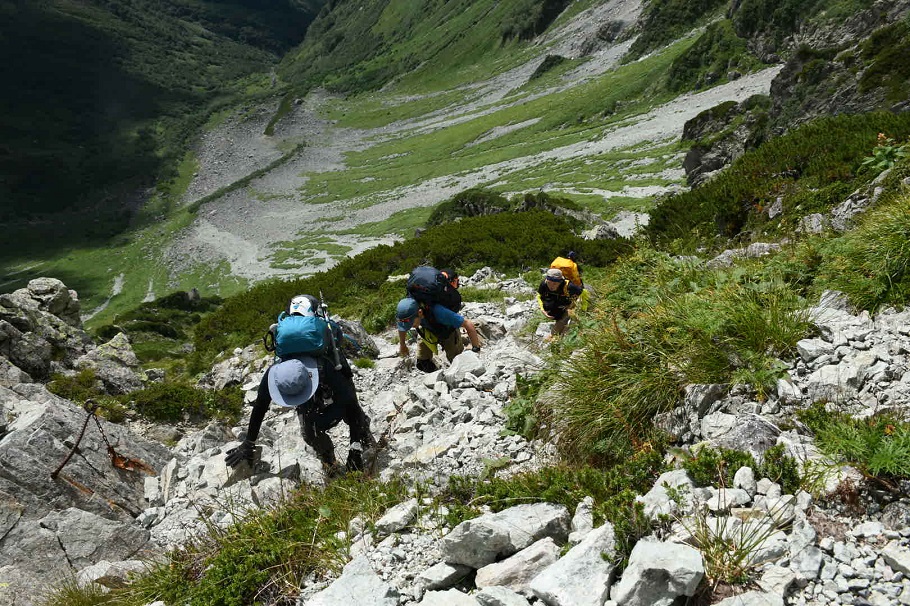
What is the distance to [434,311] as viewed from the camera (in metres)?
9.16

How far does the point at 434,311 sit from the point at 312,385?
11.1 ft

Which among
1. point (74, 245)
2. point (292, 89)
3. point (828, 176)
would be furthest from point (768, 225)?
point (292, 89)

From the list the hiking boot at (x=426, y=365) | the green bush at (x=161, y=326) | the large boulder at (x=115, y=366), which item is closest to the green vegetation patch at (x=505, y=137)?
the green bush at (x=161, y=326)

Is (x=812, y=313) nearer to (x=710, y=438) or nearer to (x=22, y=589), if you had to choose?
(x=710, y=438)

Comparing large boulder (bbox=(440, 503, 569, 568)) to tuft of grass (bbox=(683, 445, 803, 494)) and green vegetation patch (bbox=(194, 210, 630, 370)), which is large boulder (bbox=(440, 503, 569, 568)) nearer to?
tuft of grass (bbox=(683, 445, 803, 494))

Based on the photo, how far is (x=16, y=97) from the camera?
17412 cm

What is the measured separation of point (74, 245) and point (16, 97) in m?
120

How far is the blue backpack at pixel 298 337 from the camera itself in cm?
629

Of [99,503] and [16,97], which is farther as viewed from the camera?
[16,97]

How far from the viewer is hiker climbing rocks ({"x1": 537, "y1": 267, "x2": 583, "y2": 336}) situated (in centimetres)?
916

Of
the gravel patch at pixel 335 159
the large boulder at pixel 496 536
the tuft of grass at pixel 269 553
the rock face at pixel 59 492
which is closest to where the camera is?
the large boulder at pixel 496 536

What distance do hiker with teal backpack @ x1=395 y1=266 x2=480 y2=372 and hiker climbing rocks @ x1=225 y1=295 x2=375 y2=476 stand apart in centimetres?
241

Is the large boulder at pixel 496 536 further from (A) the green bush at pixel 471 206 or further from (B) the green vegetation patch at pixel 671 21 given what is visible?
(B) the green vegetation patch at pixel 671 21

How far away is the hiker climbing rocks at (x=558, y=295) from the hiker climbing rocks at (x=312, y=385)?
3991 millimetres
